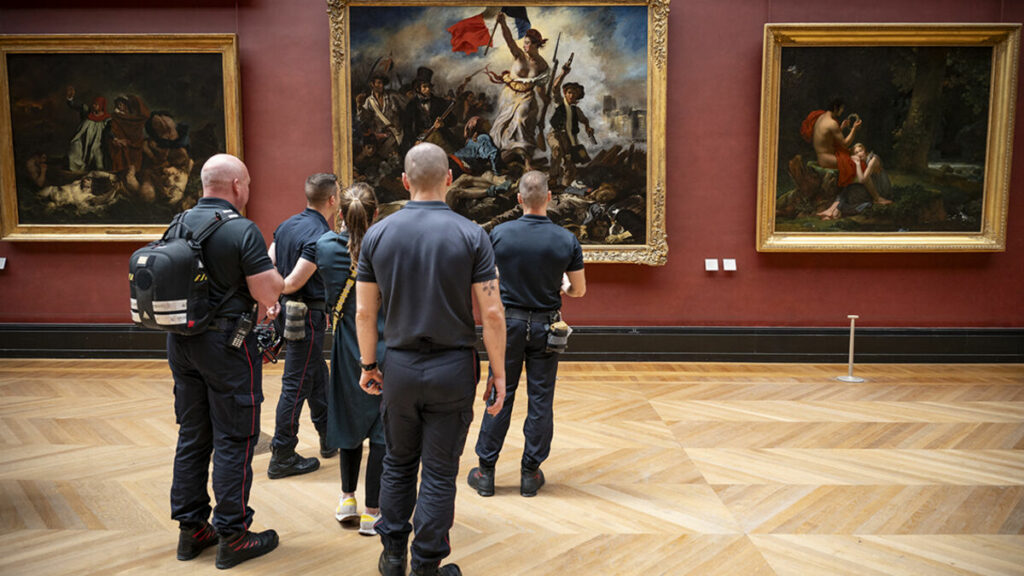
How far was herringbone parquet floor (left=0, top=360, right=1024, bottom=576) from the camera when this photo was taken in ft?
11.1

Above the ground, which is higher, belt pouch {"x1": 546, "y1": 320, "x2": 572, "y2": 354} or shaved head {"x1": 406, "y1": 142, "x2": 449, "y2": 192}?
shaved head {"x1": 406, "y1": 142, "x2": 449, "y2": 192}

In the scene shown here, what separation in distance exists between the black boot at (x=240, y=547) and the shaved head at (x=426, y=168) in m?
1.95

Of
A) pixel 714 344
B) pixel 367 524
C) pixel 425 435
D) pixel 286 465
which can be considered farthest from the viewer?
pixel 714 344

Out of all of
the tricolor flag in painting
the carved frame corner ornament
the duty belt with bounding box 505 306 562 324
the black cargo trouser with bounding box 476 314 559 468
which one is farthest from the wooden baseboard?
the duty belt with bounding box 505 306 562 324

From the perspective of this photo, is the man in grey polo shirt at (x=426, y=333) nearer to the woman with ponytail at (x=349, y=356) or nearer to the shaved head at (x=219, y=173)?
the woman with ponytail at (x=349, y=356)

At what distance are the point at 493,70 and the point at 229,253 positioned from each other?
5232 mm

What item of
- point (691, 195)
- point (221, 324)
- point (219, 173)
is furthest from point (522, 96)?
point (221, 324)

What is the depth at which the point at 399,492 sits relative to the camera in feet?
9.82

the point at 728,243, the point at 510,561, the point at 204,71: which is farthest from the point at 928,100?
the point at 204,71

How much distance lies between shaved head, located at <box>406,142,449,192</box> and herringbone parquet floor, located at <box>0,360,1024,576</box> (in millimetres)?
1855

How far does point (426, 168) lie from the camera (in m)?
2.85

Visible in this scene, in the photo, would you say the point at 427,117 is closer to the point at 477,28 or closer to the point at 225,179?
the point at 477,28

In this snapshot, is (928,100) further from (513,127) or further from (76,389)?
(76,389)

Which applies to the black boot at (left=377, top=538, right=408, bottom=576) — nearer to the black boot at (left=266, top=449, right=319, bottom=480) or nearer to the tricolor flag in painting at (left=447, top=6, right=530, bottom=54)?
the black boot at (left=266, top=449, right=319, bottom=480)
